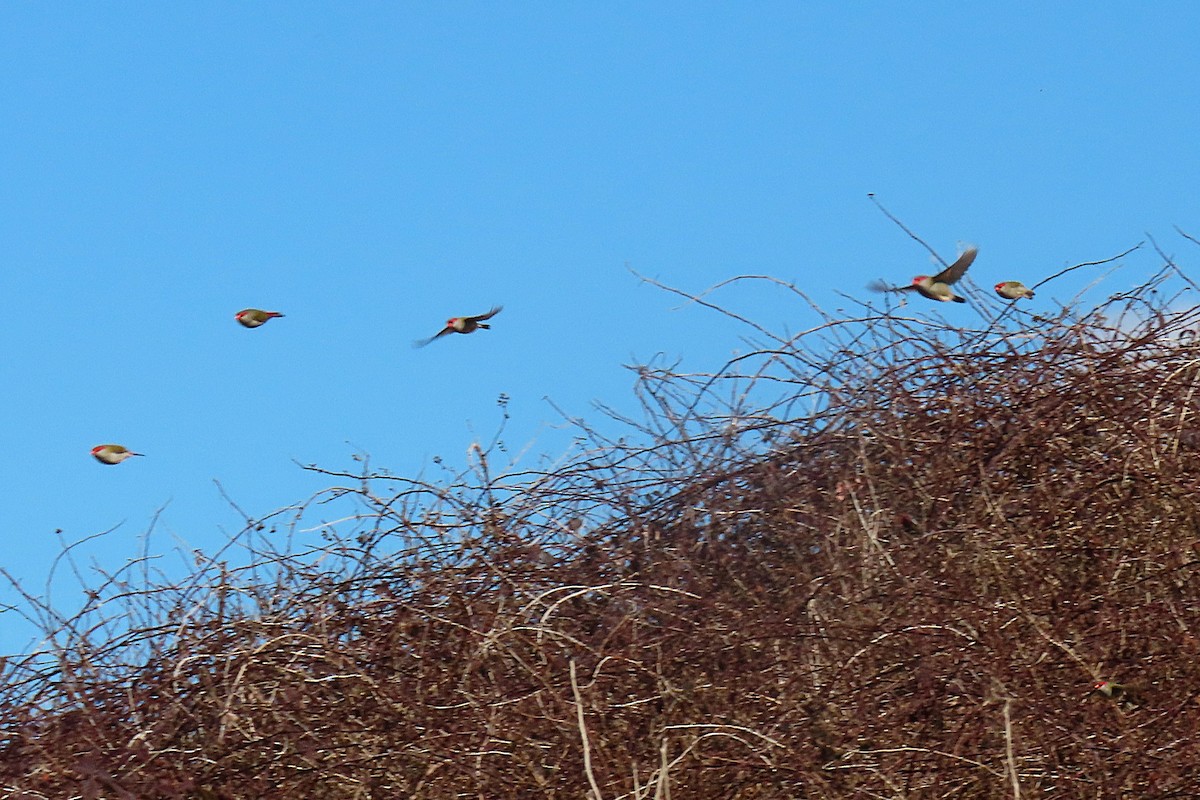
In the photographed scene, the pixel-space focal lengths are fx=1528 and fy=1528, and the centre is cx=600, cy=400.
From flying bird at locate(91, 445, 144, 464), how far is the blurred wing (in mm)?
3613

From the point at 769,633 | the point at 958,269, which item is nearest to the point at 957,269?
the point at 958,269

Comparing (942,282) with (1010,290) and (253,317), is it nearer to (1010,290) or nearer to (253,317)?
(1010,290)

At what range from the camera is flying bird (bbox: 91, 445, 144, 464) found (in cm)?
671

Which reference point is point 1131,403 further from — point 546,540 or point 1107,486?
point 546,540

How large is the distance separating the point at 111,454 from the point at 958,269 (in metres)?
3.79

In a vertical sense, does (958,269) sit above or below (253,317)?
below

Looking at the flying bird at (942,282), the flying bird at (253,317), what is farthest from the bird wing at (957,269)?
the flying bird at (253,317)

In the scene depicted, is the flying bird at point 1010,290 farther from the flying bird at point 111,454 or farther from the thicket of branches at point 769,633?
the flying bird at point 111,454

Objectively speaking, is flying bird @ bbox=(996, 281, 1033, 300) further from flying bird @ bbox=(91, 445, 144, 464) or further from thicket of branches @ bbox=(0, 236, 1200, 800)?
flying bird @ bbox=(91, 445, 144, 464)

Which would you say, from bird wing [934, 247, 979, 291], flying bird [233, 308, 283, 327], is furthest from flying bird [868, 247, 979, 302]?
flying bird [233, 308, 283, 327]

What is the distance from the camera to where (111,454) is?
22.0 feet

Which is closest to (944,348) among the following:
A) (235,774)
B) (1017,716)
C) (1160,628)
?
(1160,628)

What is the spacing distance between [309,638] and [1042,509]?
2.83 m

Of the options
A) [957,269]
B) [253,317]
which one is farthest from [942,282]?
[253,317]
